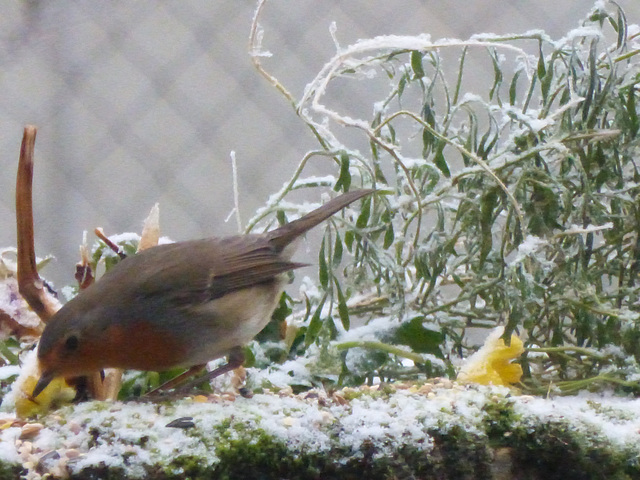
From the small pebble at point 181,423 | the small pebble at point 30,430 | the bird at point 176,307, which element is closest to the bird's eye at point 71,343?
the bird at point 176,307

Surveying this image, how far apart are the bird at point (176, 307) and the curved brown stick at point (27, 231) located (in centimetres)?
8

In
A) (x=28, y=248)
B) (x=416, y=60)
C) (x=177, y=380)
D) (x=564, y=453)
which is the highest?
(x=416, y=60)

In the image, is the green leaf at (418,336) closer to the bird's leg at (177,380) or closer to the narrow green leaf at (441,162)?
the narrow green leaf at (441,162)

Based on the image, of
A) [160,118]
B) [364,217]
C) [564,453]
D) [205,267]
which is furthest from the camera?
[160,118]

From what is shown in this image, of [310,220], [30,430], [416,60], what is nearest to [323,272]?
[310,220]

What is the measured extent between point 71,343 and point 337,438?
0.61m

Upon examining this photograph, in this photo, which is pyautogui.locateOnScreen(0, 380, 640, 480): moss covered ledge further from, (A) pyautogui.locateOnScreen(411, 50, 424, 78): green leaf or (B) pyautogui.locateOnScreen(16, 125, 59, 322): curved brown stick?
(A) pyautogui.locateOnScreen(411, 50, 424, 78): green leaf

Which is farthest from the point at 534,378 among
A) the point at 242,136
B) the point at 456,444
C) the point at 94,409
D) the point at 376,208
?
the point at 242,136

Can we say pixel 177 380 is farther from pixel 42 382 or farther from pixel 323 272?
pixel 323 272

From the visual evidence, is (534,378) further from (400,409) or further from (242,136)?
(242,136)

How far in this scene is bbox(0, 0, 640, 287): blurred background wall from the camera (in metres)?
2.98

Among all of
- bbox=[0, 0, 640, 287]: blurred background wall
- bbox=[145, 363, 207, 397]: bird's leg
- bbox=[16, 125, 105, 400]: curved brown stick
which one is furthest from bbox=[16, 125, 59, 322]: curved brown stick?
bbox=[0, 0, 640, 287]: blurred background wall

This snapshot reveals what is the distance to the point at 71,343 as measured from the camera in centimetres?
136

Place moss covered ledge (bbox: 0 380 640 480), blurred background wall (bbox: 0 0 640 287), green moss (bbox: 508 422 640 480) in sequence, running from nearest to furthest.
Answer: moss covered ledge (bbox: 0 380 640 480) → green moss (bbox: 508 422 640 480) → blurred background wall (bbox: 0 0 640 287)
